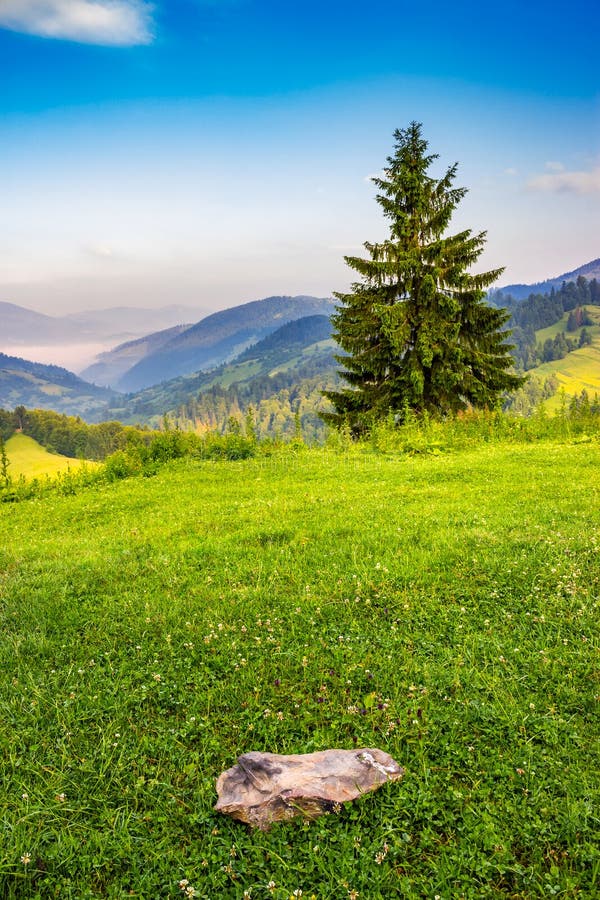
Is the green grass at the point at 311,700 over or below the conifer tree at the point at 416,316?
below

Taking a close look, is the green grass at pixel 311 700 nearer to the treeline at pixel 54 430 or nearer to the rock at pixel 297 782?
the rock at pixel 297 782

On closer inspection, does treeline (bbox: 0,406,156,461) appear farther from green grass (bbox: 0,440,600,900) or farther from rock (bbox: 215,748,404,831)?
rock (bbox: 215,748,404,831)

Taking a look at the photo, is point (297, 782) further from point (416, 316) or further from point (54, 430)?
point (54, 430)

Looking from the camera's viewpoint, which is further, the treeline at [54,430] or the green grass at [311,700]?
the treeline at [54,430]

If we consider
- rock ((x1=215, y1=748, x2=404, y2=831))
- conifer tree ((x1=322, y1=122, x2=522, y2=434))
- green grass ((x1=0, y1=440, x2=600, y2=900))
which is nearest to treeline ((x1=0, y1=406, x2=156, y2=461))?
conifer tree ((x1=322, y1=122, x2=522, y2=434))

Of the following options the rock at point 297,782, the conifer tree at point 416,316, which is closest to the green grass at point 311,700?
the rock at point 297,782

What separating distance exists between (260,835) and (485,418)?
64.1 feet

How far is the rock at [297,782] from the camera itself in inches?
122

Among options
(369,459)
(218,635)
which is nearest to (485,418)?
(369,459)

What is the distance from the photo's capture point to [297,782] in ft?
10.5

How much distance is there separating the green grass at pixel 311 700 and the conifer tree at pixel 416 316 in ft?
47.0

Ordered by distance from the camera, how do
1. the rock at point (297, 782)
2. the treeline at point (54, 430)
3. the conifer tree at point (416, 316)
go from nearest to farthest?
the rock at point (297, 782)
the conifer tree at point (416, 316)
the treeline at point (54, 430)

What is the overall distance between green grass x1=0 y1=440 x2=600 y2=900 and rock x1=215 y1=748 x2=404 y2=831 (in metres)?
0.08

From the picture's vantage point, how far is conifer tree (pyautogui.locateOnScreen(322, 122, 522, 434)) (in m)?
21.8
